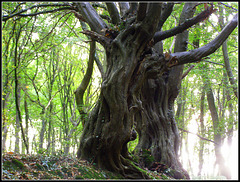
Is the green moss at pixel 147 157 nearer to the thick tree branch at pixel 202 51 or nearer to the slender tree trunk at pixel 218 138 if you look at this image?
the thick tree branch at pixel 202 51

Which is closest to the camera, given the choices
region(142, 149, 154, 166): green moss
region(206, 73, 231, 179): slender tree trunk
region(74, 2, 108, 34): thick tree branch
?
region(74, 2, 108, 34): thick tree branch

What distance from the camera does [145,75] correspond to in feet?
14.5

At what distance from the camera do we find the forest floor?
2.58m

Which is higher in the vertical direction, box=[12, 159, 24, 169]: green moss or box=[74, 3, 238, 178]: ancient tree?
box=[74, 3, 238, 178]: ancient tree

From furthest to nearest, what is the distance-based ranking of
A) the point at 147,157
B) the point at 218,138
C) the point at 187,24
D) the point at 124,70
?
the point at 218,138, the point at 147,157, the point at 187,24, the point at 124,70

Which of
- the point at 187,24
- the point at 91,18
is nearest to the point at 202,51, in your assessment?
the point at 187,24

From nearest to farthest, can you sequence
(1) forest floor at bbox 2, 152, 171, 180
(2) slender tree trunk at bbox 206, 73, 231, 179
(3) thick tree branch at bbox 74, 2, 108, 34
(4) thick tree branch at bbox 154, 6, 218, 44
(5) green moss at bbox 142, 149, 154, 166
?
(1) forest floor at bbox 2, 152, 171, 180, (4) thick tree branch at bbox 154, 6, 218, 44, (3) thick tree branch at bbox 74, 2, 108, 34, (5) green moss at bbox 142, 149, 154, 166, (2) slender tree trunk at bbox 206, 73, 231, 179

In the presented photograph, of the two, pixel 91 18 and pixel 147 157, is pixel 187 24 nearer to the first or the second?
pixel 91 18

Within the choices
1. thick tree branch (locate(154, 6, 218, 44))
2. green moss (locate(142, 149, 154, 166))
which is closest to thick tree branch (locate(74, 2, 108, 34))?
thick tree branch (locate(154, 6, 218, 44))

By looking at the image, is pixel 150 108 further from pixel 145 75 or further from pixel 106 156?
pixel 106 156

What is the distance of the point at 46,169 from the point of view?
2.97 meters

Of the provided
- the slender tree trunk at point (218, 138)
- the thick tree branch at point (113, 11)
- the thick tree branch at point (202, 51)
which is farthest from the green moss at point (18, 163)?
the slender tree trunk at point (218, 138)

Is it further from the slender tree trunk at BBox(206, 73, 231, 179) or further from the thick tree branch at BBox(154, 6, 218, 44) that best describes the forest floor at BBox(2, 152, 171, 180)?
the slender tree trunk at BBox(206, 73, 231, 179)

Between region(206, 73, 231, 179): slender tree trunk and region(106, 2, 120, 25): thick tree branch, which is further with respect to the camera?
region(206, 73, 231, 179): slender tree trunk
